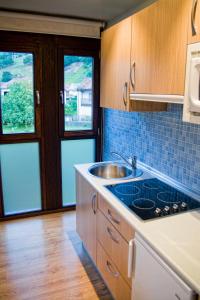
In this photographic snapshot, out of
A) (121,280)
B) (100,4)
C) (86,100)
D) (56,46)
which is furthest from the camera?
(86,100)

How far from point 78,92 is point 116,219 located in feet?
6.31

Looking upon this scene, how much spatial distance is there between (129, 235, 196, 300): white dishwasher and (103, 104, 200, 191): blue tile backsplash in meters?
0.69

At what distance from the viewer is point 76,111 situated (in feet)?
10.7

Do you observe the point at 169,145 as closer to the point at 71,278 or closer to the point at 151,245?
the point at 151,245

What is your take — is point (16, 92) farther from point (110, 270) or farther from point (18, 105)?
point (110, 270)

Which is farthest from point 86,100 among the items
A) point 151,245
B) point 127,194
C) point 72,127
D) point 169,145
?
point 151,245

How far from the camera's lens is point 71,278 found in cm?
224

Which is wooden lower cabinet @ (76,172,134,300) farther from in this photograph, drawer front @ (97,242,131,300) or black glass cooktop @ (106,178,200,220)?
black glass cooktop @ (106,178,200,220)

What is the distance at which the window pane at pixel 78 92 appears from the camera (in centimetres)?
313

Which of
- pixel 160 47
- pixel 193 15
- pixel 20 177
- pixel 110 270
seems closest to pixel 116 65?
pixel 160 47

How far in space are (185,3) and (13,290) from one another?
2.33 meters

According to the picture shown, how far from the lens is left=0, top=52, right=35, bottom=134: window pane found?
2.87m

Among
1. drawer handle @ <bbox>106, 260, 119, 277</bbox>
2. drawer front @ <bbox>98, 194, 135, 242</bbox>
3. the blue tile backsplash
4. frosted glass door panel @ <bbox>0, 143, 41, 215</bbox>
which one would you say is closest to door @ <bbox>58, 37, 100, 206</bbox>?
frosted glass door panel @ <bbox>0, 143, 41, 215</bbox>

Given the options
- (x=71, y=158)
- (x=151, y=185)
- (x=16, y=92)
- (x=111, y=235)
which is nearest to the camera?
(x=111, y=235)
